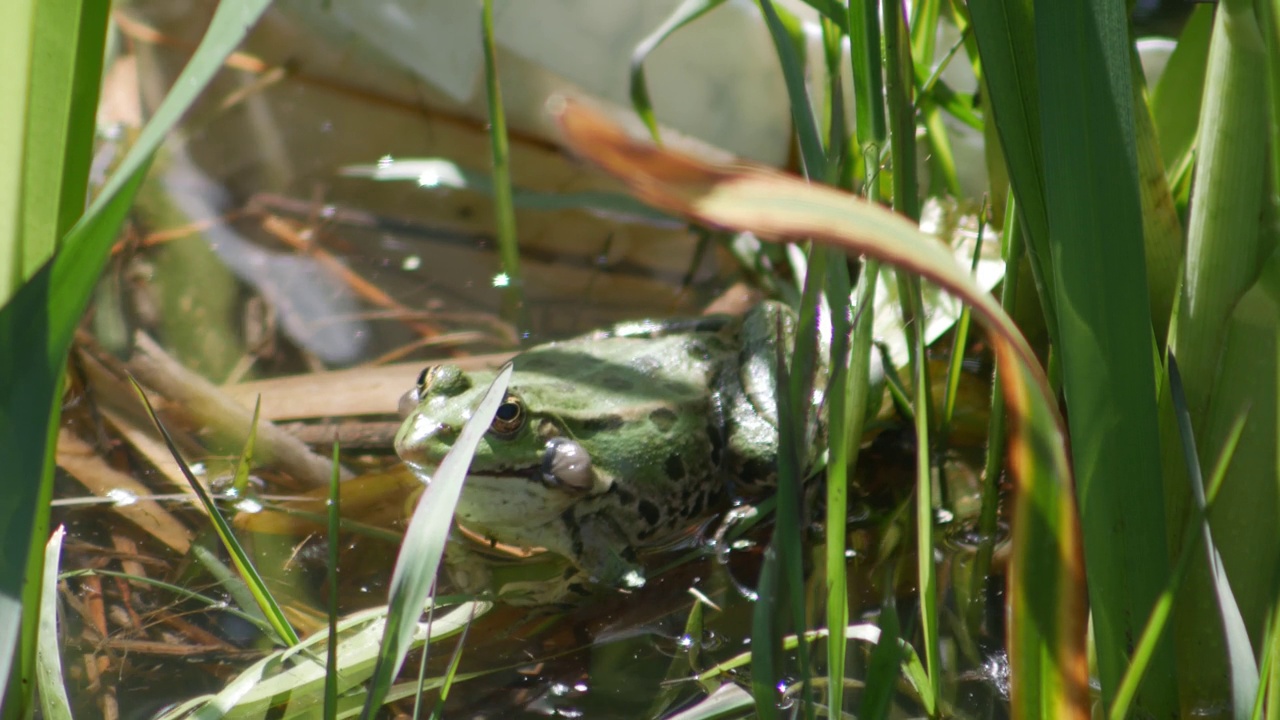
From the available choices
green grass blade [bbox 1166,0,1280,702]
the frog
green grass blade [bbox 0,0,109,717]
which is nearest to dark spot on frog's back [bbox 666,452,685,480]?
the frog

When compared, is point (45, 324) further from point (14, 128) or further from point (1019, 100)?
point (1019, 100)

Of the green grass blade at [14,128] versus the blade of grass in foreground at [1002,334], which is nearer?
the blade of grass in foreground at [1002,334]

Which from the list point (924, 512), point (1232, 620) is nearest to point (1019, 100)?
point (924, 512)

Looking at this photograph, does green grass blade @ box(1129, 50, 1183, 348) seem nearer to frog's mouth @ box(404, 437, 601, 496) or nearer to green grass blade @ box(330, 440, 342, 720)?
frog's mouth @ box(404, 437, 601, 496)

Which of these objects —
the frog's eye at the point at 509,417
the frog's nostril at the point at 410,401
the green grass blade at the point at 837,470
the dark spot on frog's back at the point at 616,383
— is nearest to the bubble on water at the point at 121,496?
the frog's nostril at the point at 410,401

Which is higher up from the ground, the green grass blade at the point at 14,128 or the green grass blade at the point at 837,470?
the green grass blade at the point at 14,128

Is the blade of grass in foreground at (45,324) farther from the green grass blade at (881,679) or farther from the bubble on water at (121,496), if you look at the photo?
the bubble on water at (121,496)
